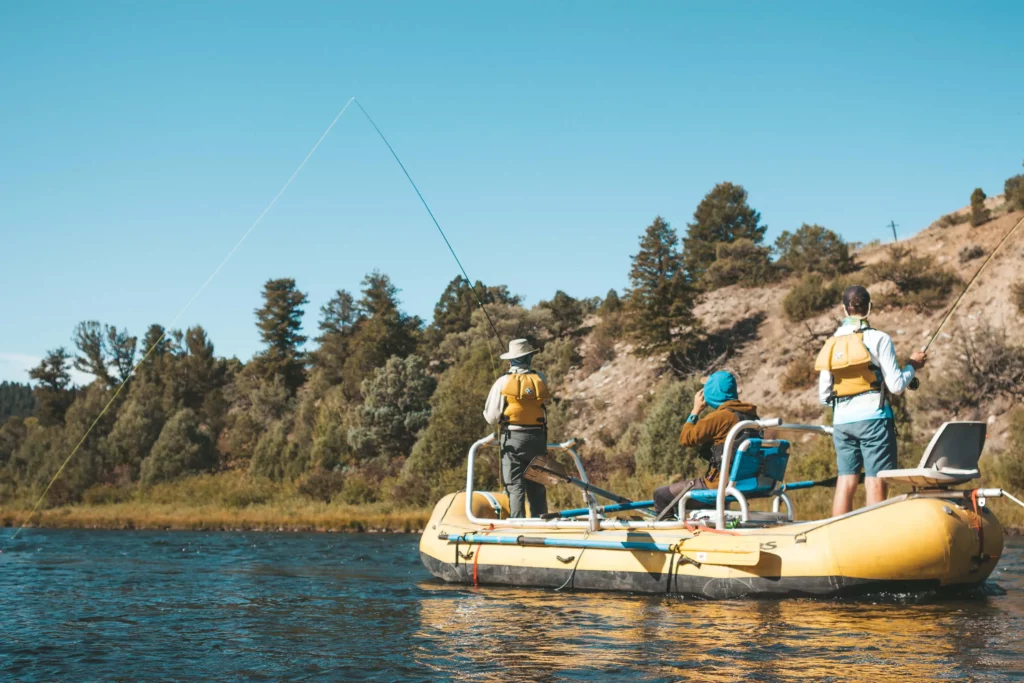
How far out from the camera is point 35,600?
34.5ft

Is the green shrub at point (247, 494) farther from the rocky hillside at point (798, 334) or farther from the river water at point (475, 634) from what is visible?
the river water at point (475, 634)

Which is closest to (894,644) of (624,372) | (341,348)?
(624,372)

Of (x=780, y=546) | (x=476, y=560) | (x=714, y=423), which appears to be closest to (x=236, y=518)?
(x=476, y=560)

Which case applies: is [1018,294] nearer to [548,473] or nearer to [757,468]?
[757,468]

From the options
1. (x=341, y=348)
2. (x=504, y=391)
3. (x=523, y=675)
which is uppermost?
(x=341, y=348)

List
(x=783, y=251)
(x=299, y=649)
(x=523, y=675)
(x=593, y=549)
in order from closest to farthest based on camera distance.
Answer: (x=523, y=675)
(x=299, y=649)
(x=593, y=549)
(x=783, y=251)

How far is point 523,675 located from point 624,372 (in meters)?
35.4

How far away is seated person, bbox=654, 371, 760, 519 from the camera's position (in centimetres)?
903

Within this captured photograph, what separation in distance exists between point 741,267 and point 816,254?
4007 millimetres

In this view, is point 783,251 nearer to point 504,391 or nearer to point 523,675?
point 504,391

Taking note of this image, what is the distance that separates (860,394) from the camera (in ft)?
27.8

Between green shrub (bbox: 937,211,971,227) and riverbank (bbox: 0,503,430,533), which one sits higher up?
green shrub (bbox: 937,211,971,227)

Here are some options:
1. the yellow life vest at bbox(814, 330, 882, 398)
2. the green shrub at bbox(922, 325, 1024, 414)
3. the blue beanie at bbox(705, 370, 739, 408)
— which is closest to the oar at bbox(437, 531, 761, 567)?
the blue beanie at bbox(705, 370, 739, 408)

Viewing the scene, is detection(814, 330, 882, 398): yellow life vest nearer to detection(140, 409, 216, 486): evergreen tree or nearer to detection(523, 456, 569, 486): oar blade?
detection(523, 456, 569, 486): oar blade
